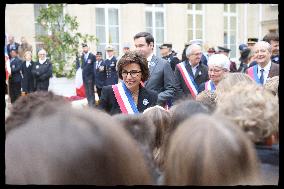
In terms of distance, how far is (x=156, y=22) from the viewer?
15.5 meters

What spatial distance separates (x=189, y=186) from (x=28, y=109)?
53 centimetres

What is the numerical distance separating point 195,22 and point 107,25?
400 cm

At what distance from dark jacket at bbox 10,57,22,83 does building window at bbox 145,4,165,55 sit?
6224 millimetres

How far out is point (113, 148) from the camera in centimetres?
100

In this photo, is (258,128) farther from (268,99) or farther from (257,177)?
(257,177)

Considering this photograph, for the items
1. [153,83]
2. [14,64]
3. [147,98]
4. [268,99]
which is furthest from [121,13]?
[268,99]

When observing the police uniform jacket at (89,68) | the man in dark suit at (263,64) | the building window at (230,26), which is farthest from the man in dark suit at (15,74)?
the building window at (230,26)

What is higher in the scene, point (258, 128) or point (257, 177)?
point (258, 128)

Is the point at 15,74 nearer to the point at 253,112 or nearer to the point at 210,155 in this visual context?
the point at 253,112

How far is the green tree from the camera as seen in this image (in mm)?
11172

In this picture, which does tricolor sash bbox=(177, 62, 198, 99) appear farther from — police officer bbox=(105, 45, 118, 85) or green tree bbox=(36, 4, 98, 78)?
green tree bbox=(36, 4, 98, 78)

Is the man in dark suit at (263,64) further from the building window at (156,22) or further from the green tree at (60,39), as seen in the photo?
the building window at (156,22)

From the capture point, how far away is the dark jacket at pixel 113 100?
3.03 metres
